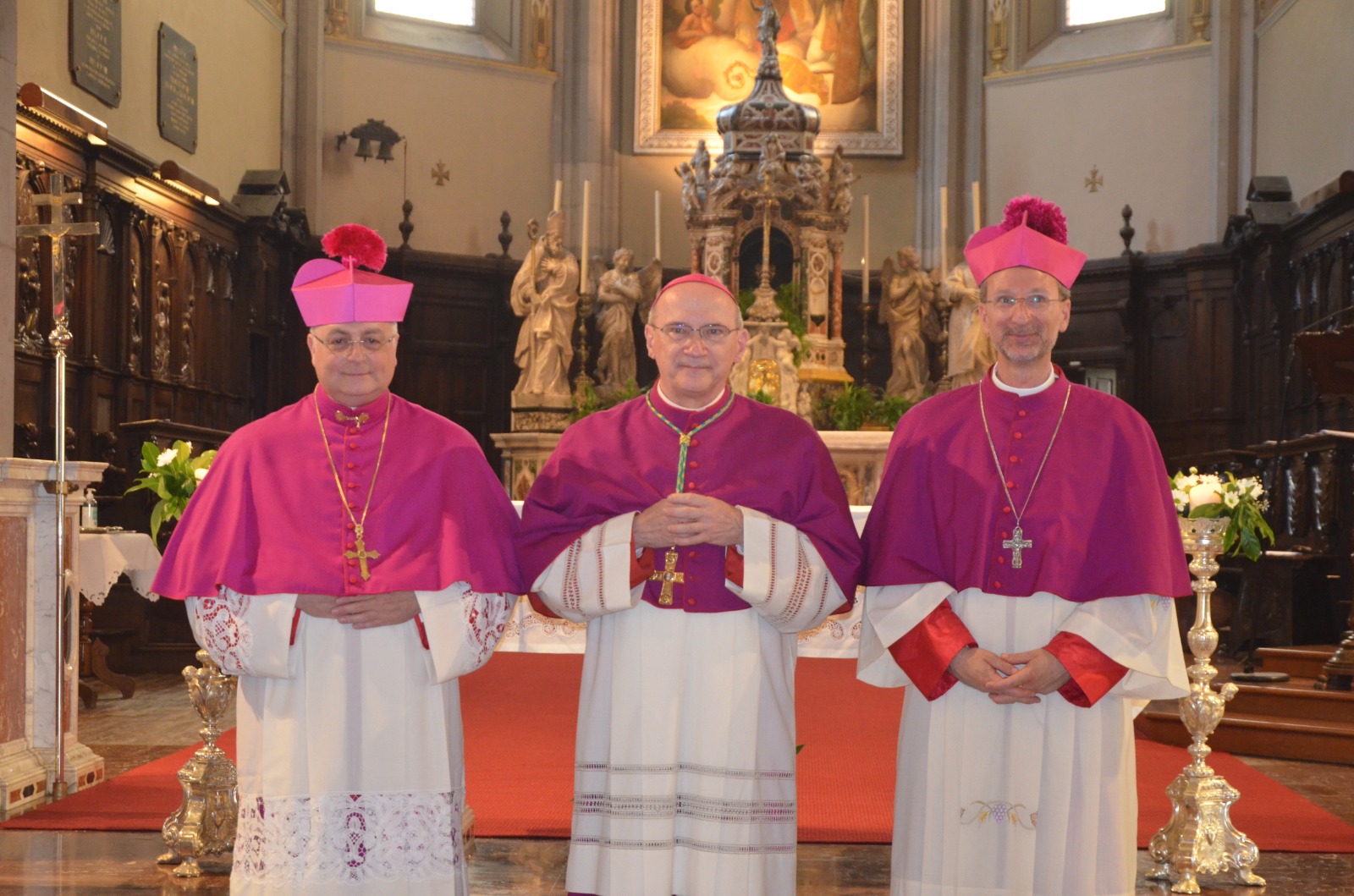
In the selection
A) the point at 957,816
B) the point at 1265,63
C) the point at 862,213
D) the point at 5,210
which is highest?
the point at 1265,63

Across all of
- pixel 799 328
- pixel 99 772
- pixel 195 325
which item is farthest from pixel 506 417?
pixel 99 772

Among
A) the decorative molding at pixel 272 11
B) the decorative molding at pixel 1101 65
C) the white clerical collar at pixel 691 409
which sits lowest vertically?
the white clerical collar at pixel 691 409

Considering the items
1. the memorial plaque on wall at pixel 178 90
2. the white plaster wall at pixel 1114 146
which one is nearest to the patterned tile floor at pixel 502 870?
the memorial plaque on wall at pixel 178 90

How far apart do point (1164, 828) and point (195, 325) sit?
1042 centimetres

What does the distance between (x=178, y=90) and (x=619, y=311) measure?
14.3ft

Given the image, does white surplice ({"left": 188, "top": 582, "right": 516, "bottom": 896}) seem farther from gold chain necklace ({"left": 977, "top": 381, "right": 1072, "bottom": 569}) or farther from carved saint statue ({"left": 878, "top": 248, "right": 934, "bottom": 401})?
carved saint statue ({"left": 878, "top": 248, "right": 934, "bottom": 401})

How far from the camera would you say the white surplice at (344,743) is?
11.2 feet

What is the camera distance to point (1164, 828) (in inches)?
188

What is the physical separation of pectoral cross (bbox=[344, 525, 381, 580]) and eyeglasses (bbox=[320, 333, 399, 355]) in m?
0.47

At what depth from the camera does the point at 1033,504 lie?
3438 mm

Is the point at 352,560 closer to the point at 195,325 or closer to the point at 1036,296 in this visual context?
the point at 1036,296

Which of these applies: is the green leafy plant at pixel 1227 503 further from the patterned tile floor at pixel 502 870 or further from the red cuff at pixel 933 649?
the red cuff at pixel 933 649

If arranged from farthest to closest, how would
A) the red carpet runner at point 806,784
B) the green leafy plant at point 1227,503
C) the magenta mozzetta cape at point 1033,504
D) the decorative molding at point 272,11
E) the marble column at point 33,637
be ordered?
the decorative molding at point 272,11
the marble column at point 33,637
the red carpet runner at point 806,784
the green leafy plant at point 1227,503
the magenta mozzetta cape at point 1033,504

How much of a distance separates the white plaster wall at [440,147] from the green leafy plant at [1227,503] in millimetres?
11889
